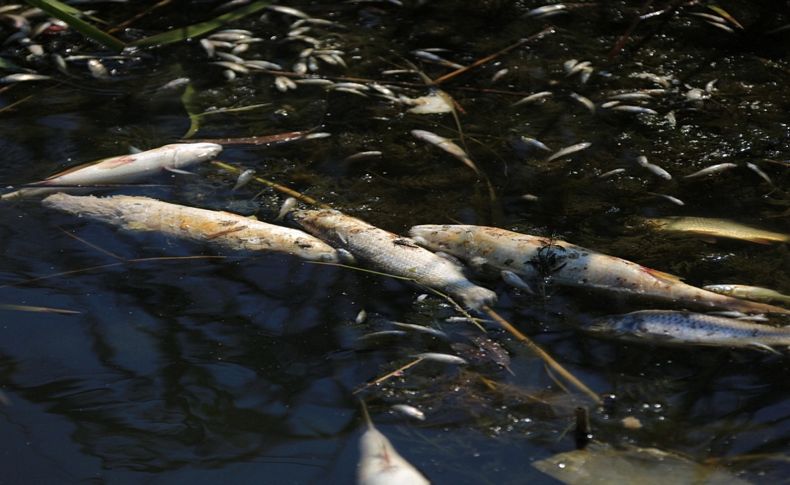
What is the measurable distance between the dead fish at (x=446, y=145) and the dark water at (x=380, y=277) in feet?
0.13

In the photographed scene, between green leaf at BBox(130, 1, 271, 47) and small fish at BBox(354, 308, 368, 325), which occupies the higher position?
green leaf at BBox(130, 1, 271, 47)

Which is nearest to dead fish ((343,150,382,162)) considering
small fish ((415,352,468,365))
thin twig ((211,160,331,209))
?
thin twig ((211,160,331,209))

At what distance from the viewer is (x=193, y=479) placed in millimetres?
2467

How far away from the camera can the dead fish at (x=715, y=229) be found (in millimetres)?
3449

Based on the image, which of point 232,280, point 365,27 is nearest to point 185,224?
point 232,280

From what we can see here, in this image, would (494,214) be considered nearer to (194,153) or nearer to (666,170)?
(666,170)

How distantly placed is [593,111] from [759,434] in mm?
2202

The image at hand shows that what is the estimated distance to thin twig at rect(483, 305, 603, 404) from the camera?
9.03 feet

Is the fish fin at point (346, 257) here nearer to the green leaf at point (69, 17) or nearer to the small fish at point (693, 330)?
the small fish at point (693, 330)

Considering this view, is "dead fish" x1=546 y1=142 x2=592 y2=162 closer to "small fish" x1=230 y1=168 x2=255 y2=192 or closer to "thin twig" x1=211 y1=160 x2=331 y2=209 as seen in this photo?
"thin twig" x1=211 y1=160 x2=331 y2=209

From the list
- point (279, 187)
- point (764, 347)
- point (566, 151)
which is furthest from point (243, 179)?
point (764, 347)

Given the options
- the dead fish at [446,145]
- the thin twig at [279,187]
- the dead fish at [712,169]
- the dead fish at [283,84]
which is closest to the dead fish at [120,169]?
the thin twig at [279,187]

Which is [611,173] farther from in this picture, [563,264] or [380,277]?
[380,277]

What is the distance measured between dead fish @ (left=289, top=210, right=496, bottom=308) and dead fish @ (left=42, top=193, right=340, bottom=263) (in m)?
0.08
